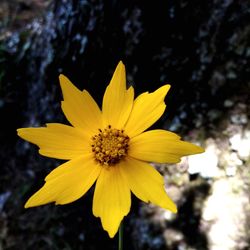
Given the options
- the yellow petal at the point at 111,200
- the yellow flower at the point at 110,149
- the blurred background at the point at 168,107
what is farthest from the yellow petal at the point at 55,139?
the blurred background at the point at 168,107

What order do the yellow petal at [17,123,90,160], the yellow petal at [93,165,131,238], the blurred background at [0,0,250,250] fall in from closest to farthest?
the yellow petal at [93,165,131,238] → the yellow petal at [17,123,90,160] → the blurred background at [0,0,250,250]

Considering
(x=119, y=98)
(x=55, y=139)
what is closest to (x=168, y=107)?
(x=119, y=98)

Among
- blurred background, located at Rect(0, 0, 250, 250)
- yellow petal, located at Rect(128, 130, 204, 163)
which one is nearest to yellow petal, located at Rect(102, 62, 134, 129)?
yellow petal, located at Rect(128, 130, 204, 163)

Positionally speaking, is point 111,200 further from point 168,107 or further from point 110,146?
point 168,107

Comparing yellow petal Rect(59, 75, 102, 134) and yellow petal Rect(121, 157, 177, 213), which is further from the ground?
yellow petal Rect(59, 75, 102, 134)

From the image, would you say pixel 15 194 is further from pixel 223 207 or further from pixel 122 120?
pixel 122 120

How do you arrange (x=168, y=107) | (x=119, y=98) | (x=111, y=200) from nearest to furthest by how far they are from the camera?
(x=111, y=200), (x=119, y=98), (x=168, y=107)

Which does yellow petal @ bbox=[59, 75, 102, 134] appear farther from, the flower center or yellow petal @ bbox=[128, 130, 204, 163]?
yellow petal @ bbox=[128, 130, 204, 163]
